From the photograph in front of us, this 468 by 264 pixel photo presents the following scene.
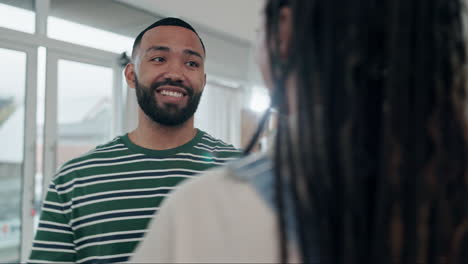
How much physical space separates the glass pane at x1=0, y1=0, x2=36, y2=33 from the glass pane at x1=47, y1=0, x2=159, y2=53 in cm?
12

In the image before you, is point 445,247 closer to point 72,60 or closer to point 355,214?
point 355,214

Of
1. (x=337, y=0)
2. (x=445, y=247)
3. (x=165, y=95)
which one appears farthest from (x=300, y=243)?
(x=165, y=95)

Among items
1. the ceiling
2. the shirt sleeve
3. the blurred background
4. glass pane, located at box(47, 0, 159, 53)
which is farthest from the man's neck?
the ceiling

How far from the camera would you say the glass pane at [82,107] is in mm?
2834

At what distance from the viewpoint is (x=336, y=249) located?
42 centimetres

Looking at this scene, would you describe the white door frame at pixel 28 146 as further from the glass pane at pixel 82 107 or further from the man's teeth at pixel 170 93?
the man's teeth at pixel 170 93

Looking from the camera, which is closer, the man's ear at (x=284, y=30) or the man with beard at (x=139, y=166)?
the man's ear at (x=284, y=30)

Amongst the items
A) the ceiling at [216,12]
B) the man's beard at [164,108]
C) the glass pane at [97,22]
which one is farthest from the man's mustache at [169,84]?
the ceiling at [216,12]

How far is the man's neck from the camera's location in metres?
1.12

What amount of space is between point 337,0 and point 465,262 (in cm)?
34

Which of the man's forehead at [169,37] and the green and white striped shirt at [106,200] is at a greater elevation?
the man's forehead at [169,37]

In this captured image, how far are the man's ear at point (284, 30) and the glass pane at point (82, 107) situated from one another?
2.64m

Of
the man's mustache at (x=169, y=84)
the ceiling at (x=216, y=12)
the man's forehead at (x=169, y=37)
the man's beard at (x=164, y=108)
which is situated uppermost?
the ceiling at (x=216, y=12)

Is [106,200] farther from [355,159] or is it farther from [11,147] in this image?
[11,147]
